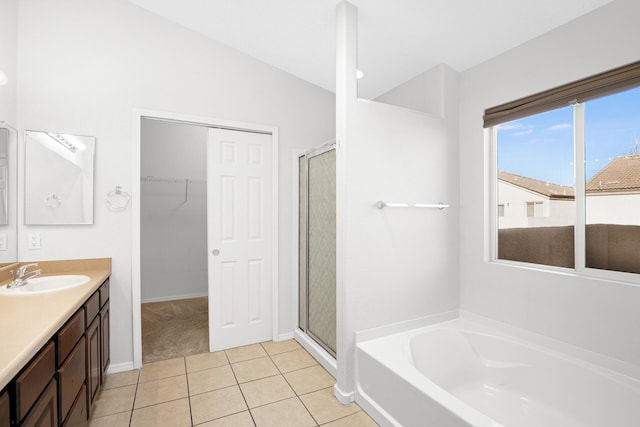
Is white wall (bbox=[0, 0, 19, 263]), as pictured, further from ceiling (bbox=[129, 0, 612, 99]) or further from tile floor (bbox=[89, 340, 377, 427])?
tile floor (bbox=[89, 340, 377, 427])

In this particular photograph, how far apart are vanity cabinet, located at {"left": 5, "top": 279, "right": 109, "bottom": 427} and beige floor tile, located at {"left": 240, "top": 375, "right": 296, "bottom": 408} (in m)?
0.91

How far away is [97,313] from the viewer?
6.55 feet

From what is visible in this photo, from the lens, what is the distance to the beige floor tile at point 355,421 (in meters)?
1.87

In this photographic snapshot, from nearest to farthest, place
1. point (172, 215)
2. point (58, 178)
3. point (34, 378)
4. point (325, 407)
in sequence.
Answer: point (34, 378)
point (325, 407)
point (58, 178)
point (172, 215)

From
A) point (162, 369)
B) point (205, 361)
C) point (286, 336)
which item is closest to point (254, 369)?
point (205, 361)

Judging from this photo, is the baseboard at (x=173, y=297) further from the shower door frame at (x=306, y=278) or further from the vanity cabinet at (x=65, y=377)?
the vanity cabinet at (x=65, y=377)

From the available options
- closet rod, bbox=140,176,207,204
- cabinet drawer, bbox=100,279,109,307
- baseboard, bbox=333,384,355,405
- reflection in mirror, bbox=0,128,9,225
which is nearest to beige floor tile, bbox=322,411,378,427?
baseboard, bbox=333,384,355,405

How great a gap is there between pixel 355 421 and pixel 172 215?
3644 mm

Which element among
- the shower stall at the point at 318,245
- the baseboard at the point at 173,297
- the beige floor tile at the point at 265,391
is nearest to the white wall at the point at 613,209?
the shower stall at the point at 318,245

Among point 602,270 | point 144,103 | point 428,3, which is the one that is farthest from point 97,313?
point 602,270

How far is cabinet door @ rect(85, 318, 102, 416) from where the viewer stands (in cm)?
176

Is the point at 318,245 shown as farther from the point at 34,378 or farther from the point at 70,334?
the point at 34,378

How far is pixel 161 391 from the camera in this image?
223 cm

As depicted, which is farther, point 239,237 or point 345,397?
point 239,237
